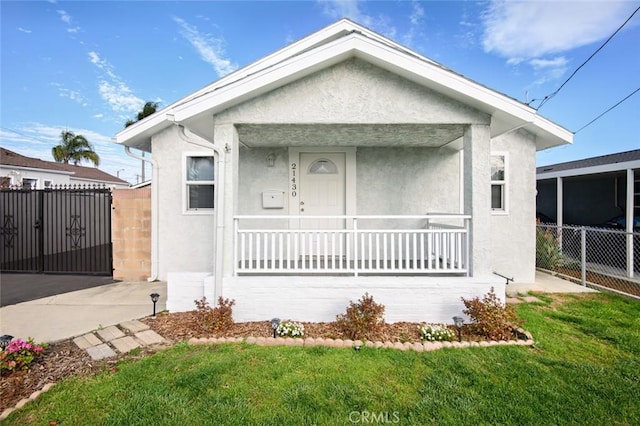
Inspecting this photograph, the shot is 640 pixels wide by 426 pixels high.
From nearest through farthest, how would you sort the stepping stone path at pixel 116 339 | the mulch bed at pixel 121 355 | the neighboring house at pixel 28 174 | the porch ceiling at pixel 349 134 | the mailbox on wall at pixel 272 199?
1. the mulch bed at pixel 121 355
2. the stepping stone path at pixel 116 339
3. the porch ceiling at pixel 349 134
4. the mailbox on wall at pixel 272 199
5. the neighboring house at pixel 28 174

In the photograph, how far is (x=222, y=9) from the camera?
29.6ft

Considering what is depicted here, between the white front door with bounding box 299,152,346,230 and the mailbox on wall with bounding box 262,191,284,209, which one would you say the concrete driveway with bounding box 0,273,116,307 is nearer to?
the mailbox on wall with bounding box 262,191,284,209

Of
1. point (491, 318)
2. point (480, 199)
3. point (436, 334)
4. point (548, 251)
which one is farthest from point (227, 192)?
point (548, 251)

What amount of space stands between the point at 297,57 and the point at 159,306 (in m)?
4.77

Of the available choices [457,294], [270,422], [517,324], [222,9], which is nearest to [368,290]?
[457,294]

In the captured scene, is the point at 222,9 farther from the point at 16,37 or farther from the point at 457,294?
the point at 457,294

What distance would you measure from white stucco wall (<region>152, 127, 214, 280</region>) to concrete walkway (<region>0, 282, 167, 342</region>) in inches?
35.7

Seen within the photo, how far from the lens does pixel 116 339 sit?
12.6ft

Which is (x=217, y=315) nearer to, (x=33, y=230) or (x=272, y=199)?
(x=272, y=199)

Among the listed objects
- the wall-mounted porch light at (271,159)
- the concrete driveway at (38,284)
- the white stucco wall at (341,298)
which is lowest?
the concrete driveway at (38,284)

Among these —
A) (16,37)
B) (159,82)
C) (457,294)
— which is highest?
(159,82)

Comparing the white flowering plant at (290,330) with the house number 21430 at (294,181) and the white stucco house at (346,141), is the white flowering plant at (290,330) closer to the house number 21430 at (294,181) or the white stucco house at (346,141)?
the white stucco house at (346,141)

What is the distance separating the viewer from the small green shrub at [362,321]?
3.82 m

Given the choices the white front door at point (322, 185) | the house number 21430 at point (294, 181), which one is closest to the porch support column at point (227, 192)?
the house number 21430 at point (294, 181)
